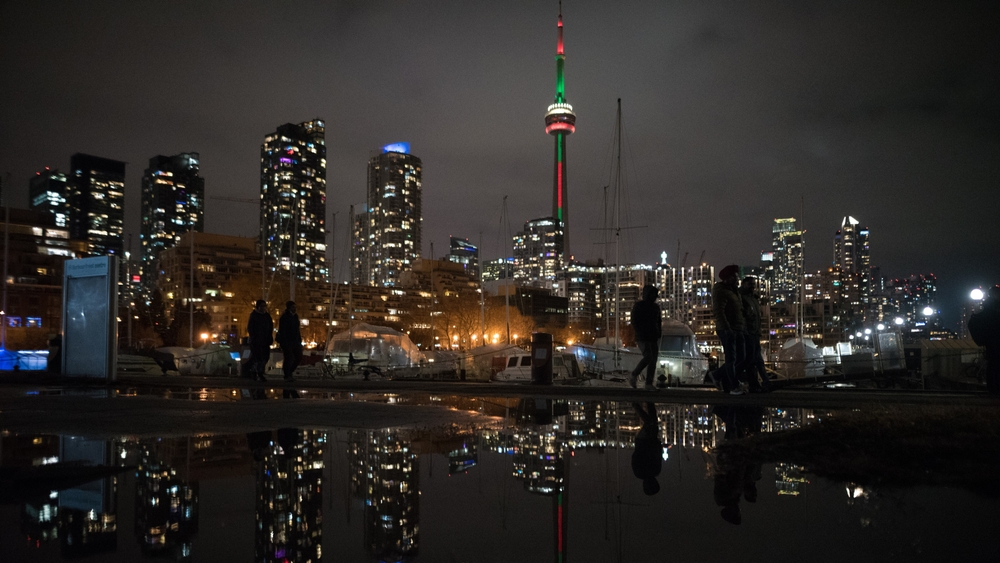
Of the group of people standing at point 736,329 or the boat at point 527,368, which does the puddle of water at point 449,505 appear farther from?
the boat at point 527,368

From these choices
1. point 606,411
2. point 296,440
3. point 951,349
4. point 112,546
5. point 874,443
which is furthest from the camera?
point 951,349

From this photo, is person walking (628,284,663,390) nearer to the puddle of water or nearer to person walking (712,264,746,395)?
person walking (712,264,746,395)

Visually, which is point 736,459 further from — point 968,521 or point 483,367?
point 483,367

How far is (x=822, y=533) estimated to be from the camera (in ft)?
10.6

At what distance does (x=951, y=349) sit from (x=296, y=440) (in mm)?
27090

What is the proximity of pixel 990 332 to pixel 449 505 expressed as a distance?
445 inches

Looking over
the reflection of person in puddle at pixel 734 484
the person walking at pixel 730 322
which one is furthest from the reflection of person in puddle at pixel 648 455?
the person walking at pixel 730 322

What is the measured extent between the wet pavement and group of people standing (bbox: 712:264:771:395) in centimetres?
409

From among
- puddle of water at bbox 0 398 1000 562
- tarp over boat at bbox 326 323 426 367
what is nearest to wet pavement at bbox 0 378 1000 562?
puddle of water at bbox 0 398 1000 562

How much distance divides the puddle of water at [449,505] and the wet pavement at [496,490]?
A: 0.02 meters

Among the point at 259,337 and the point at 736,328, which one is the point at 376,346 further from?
the point at 736,328

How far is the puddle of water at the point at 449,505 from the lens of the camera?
303cm

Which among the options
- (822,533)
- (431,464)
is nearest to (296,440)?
(431,464)

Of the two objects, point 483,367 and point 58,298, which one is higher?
point 58,298
